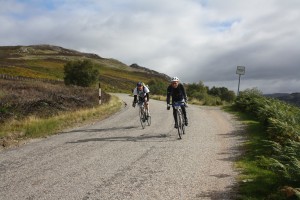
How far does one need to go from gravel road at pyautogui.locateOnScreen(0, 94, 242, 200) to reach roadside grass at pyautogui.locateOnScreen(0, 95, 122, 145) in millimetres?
1181

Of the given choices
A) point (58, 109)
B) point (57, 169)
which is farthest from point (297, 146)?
point (58, 109)

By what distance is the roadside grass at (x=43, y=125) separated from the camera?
49.3 feet

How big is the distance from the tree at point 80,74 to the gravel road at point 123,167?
141 ft

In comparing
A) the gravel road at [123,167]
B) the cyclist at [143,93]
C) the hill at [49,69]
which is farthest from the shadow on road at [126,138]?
the hill at [49,69]

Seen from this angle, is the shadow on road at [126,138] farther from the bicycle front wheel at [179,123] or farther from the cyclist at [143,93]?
the cyclist at [143,93]

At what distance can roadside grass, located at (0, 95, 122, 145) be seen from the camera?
49.3 ft

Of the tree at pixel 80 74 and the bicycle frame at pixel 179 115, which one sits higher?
the tree at pixel 80 74

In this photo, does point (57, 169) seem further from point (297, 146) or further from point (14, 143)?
point (297, 146)

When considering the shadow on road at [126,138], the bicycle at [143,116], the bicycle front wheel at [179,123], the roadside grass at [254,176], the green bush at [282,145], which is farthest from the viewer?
the bicycle at [143,116]

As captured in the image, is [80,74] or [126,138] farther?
[80,74]

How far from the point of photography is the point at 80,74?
57.7m

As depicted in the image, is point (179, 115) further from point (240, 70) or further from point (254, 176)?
point (240, 70)

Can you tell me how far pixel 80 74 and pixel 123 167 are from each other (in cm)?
4946

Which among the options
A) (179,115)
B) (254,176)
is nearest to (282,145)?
(254,176)
